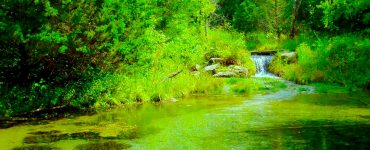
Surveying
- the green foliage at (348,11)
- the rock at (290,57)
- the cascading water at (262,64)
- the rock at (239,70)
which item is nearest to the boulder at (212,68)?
the rock at (239,70)

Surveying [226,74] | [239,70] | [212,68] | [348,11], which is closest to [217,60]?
[212,68]

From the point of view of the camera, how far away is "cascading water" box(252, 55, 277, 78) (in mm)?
28516

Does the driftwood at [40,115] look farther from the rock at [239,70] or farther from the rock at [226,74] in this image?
the rock at [239,70]

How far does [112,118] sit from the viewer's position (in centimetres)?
1482

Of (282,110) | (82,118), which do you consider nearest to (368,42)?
(282,110)

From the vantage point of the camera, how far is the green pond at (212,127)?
1105cm

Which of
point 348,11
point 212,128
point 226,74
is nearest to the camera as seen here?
point 212,128

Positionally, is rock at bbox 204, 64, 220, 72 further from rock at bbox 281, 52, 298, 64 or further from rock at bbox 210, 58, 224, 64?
rock at bbox 281, 52, 298, 64

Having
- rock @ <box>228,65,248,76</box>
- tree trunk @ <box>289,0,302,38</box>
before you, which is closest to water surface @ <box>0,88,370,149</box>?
rock @ <box>228,65,248,76</box>

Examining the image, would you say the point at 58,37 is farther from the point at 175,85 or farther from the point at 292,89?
the point at 292,89

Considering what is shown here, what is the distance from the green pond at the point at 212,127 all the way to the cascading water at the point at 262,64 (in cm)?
997

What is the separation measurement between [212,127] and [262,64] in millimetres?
17085

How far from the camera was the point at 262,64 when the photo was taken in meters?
29.7

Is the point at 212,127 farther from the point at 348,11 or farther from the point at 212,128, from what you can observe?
the point at 348,11
